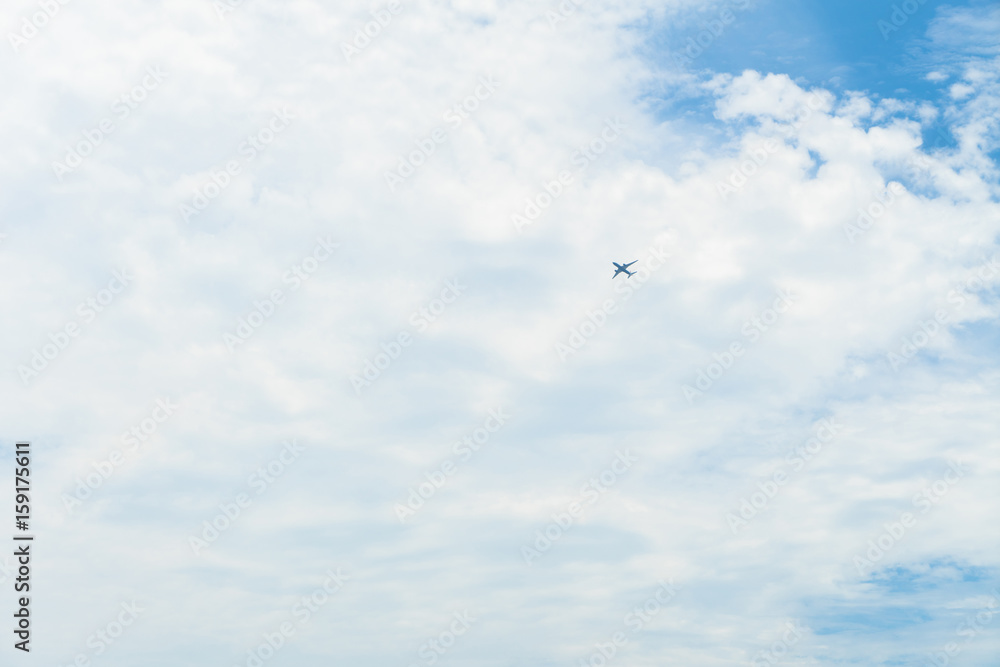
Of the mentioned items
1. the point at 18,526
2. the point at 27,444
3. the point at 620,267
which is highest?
the point at 620,267

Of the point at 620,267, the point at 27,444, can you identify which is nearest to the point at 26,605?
the point at 27,444

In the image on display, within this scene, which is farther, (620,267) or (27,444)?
A: (620,267)

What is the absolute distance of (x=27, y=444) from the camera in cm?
8788

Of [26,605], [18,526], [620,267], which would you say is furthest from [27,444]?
[620,267]

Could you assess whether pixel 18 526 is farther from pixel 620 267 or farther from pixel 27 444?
pixel 620 267

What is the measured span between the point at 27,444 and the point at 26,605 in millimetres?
16894

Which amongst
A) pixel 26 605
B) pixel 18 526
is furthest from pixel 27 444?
pixel 26 605

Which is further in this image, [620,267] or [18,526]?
[620,267]

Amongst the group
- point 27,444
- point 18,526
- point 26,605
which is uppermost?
point 27,444

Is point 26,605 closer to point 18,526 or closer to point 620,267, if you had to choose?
point 18,526

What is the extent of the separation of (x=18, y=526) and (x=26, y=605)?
8600 mm

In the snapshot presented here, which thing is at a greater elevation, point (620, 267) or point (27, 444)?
point (620, 267)

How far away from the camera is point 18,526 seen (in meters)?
87.1

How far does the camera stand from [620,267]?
188 metres
